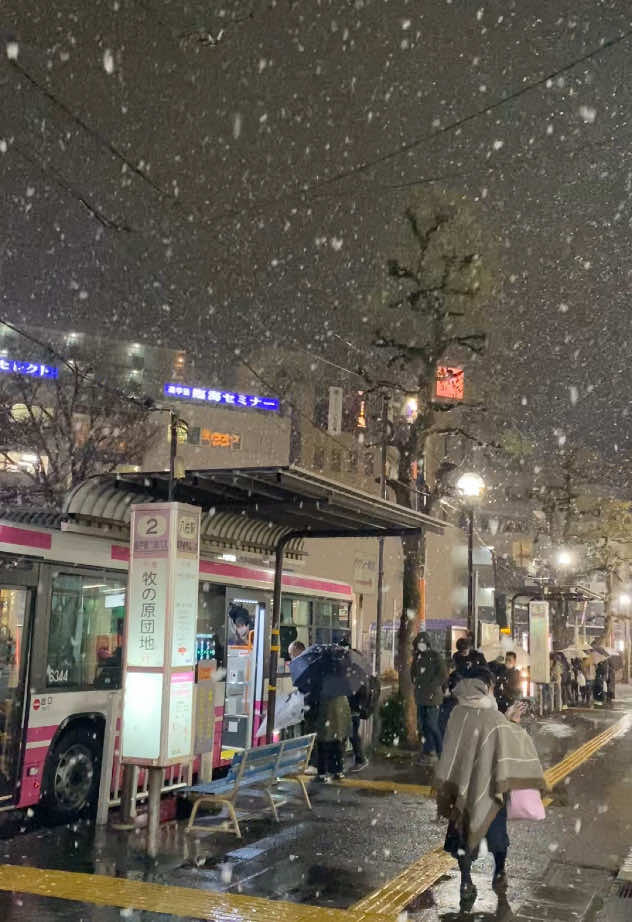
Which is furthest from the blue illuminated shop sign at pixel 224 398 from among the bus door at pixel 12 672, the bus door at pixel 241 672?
the bus door at pixel 12 672

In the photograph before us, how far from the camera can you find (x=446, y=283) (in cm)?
1767

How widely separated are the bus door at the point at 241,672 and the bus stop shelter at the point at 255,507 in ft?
2.80

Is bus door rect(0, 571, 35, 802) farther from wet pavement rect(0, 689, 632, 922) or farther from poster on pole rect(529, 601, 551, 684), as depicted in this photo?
poster on pole rect(529, 601, 551, 684)

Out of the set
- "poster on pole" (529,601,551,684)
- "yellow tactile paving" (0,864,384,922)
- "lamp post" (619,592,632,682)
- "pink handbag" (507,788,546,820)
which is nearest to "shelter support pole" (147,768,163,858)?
"yellow tactile paving" (0,864,384,922)

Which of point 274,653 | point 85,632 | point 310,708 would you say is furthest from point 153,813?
point 274,653

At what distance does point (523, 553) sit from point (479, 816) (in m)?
21.1

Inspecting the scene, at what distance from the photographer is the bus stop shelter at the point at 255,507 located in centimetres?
994

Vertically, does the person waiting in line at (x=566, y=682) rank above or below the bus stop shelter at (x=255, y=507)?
below

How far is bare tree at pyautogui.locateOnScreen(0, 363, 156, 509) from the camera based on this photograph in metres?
29.2

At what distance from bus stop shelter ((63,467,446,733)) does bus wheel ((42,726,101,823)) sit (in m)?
2.30

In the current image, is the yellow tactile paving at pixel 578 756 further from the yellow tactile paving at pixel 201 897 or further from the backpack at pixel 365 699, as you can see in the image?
the yellow tactile paving at pixel 201 897

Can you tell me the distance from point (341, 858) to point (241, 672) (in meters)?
5.78

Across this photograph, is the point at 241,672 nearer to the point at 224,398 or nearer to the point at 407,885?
the point at 407,885

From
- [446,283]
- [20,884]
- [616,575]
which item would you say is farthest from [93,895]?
[616,575]
